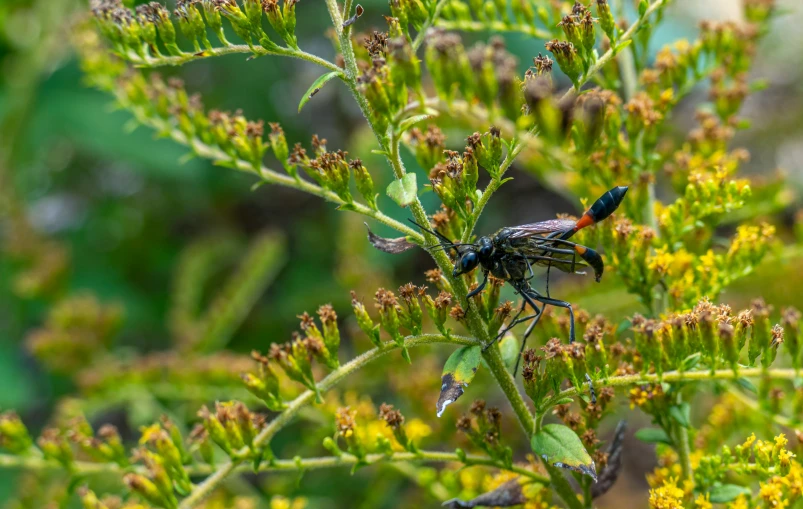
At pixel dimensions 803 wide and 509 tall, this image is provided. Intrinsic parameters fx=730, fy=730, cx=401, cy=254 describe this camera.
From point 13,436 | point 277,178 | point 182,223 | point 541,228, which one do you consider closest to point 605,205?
point 541,228

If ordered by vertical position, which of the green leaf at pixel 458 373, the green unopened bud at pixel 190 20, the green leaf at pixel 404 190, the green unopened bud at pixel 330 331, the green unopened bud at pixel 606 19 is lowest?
the green leaf at pixel 458 373

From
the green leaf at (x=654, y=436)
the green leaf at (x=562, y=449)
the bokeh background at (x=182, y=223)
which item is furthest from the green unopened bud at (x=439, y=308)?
the bokeh background at (x=182, y=223)

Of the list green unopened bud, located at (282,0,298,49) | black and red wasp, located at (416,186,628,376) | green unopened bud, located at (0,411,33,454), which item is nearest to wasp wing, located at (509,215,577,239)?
black and red wasp, located at (416,186,628,376)

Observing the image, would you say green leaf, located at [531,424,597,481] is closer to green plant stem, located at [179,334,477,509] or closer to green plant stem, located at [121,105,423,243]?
green plant stem, located at [179,334,477,509]

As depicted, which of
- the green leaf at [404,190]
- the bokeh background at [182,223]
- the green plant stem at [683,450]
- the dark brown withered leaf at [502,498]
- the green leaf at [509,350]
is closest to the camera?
the green leaf at [404,190]

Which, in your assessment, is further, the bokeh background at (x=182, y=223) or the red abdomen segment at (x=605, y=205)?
the bokeh background at (x=182, y=223)

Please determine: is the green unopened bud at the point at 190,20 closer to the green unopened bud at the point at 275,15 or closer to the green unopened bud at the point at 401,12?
the green unopened bud at the point at 275,15

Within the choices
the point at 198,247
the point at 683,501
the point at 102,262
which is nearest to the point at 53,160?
the point at 102,262
